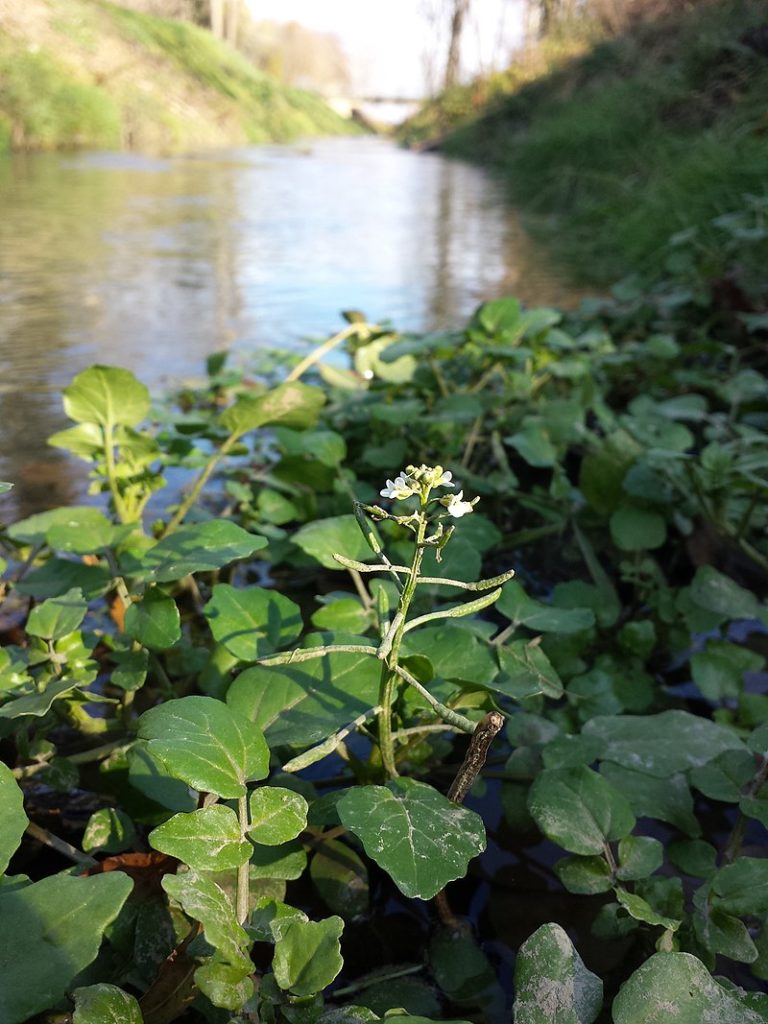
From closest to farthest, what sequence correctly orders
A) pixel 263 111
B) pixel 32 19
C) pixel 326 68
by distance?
pixel 32 19, pixel 263 111, pixel 326 68

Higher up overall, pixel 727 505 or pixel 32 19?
pixel 32 19

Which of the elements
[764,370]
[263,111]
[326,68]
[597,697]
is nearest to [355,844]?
[597,697]

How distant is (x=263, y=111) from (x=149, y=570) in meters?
27.6

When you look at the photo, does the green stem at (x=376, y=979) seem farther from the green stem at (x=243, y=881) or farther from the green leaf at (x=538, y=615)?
the green leaf at (x=538, y=615)

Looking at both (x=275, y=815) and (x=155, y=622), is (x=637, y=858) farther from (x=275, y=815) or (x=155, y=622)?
(x=155, y=622)

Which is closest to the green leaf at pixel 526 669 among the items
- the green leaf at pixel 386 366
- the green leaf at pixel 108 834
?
the green leaf at pixel 108 834

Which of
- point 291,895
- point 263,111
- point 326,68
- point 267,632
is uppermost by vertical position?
point 326,68

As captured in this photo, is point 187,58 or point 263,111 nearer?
point 187,58

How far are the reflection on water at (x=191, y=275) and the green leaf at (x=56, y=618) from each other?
772 millimetres

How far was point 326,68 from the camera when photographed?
57625 millimetres

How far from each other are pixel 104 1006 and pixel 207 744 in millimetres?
165

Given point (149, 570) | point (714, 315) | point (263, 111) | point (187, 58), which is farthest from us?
point (263, 111)

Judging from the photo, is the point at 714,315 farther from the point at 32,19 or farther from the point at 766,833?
the point at 32,19

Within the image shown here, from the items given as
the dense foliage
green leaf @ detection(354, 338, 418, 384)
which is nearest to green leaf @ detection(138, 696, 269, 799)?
the dense foliage
